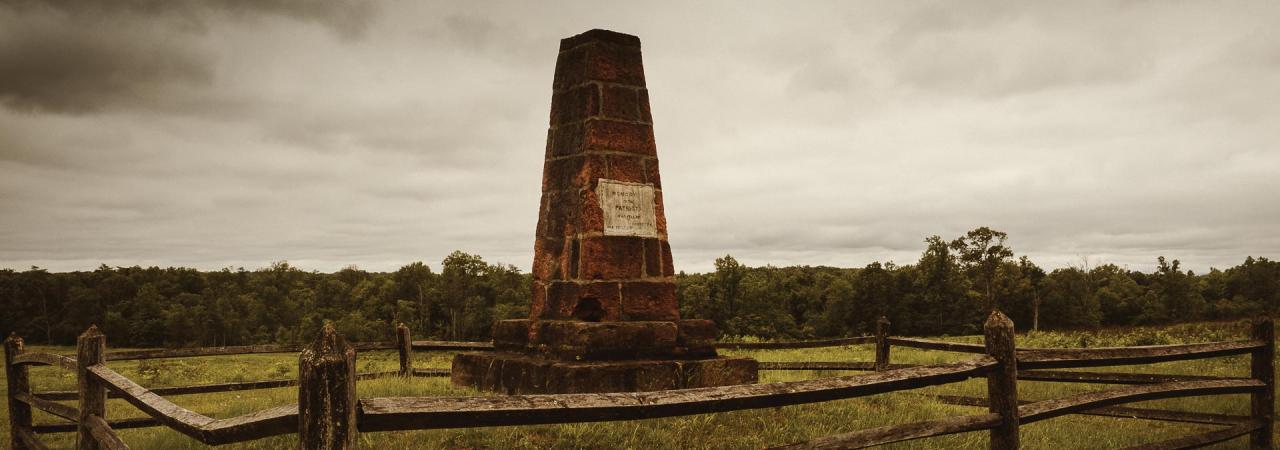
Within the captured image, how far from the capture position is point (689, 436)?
605 cm

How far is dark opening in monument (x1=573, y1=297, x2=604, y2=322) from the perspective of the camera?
7.52 m

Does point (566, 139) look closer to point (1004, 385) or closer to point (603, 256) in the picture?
point (603, 256)

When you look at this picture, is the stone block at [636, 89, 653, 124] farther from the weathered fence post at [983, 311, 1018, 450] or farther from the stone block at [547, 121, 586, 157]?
the weathered fence post at [983, 311, 1018, 450]

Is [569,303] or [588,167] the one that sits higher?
[588,167]

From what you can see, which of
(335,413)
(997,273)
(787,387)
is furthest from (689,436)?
(997,273)

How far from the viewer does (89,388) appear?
5395 mm

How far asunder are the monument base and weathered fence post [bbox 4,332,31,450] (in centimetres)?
410

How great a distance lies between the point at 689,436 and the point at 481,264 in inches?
1803

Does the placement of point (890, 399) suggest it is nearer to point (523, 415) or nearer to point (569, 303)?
point (569, 303)

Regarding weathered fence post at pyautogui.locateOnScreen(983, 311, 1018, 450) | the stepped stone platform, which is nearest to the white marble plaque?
the stepped stone platform

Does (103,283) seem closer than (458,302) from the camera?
No

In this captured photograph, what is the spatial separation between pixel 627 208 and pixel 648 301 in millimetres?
1024

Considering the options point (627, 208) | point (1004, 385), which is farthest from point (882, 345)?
point (1004, 385)

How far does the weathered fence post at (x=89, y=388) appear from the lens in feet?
17.6
